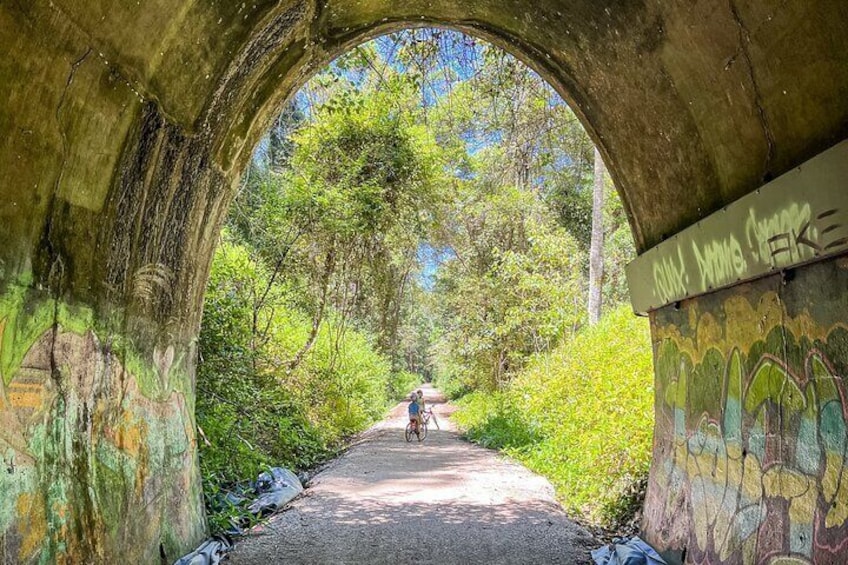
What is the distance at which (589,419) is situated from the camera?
10.8 m

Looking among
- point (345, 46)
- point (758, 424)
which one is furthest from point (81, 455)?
point (345, 46)

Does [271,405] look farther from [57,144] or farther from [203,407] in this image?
[57,144]

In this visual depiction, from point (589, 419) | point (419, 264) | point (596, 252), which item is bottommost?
point (589, 419)

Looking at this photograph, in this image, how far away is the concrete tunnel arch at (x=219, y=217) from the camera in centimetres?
331

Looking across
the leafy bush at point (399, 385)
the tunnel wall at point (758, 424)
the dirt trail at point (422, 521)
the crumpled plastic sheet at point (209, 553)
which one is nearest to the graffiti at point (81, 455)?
the crumpled plastic sheet at point (209, 553)

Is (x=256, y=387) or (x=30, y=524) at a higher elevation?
(x=256, y=387)

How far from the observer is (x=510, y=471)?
11445 mm

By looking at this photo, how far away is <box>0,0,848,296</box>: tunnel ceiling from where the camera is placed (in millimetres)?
3291

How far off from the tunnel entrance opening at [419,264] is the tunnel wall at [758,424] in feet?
7.49

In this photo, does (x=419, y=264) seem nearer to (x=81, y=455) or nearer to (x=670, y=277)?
(x=670, y=277)

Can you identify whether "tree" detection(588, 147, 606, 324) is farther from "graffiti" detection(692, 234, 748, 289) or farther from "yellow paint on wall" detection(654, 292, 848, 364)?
"graffiti" detection(692, 234, 748, 289)

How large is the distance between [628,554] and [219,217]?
15.2 ft

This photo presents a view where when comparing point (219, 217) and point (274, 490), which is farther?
point (274, 490)

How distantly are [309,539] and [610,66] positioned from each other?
516cm
